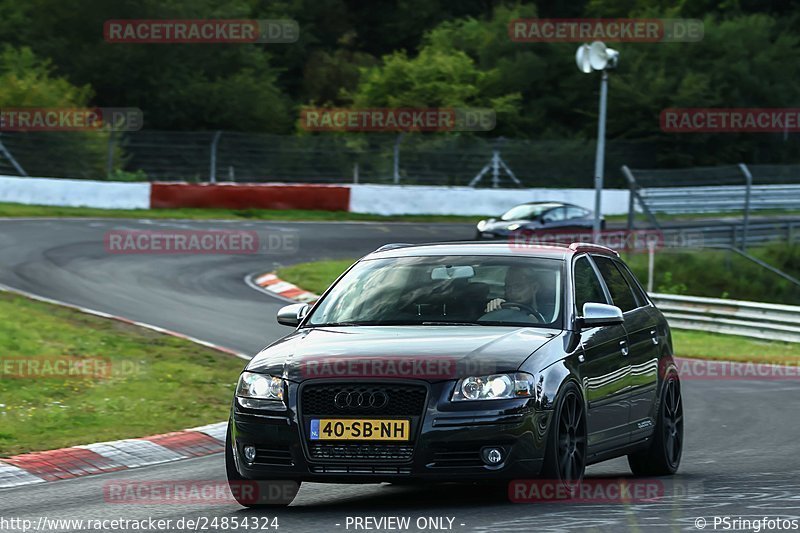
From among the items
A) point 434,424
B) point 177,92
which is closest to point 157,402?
point 434,424

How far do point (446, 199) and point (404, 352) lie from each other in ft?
119

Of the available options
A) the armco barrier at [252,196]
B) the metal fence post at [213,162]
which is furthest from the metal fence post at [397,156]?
the metal fence post at [213,162]

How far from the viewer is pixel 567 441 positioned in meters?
8.55

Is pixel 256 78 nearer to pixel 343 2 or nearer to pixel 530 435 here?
pixel 343 2

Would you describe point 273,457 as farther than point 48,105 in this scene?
No

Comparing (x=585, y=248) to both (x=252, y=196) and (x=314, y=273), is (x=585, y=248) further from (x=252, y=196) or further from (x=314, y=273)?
(x=252, y=196)

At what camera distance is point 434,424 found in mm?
7996

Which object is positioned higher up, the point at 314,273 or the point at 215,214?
the point at 215,214

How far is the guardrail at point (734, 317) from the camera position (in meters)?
25.1

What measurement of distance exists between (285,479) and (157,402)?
19.5 feet

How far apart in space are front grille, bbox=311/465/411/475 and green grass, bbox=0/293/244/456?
154 inches

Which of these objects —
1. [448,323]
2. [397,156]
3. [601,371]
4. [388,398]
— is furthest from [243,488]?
[397,156]

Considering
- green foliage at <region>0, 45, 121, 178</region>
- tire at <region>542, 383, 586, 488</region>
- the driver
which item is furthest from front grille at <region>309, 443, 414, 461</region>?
green foliage at <region>0, 45, 121, 178</region>

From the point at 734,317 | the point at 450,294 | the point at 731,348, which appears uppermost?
the point at 450,294
